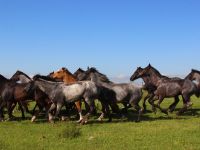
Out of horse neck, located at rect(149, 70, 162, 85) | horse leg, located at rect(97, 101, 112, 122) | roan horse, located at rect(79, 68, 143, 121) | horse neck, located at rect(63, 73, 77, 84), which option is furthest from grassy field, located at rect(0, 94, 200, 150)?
horse neck, located at rect(149, 70, 162, 85)

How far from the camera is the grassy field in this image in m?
10.6

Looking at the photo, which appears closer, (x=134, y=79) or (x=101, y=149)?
(x=101, y=149)

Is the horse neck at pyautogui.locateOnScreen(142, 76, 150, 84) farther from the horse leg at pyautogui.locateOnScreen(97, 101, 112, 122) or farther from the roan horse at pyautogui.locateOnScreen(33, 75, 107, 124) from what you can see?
the roan horse at pyautogui.locateOnScreen(33, 75, 107, 124)

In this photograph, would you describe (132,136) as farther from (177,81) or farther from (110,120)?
(177,81)

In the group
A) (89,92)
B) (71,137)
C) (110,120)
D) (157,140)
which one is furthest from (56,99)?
(157,140)

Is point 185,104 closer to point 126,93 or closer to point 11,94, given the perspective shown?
point 126,93

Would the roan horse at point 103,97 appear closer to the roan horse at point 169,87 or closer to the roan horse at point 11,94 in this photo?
the roan horse at point 11,94

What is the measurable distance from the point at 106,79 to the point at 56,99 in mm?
2888

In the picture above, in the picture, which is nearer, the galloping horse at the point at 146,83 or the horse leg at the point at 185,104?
the horse leg at the point at 185,104

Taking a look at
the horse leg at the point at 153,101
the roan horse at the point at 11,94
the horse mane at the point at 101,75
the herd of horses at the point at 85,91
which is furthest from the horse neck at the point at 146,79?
the roan horse at the point at 11,94

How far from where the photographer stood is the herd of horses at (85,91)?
50.5 ft

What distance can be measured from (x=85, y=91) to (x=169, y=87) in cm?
495

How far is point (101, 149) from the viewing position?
1015 cm

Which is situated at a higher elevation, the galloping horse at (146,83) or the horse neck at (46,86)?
the galloping horse at (146,83)
